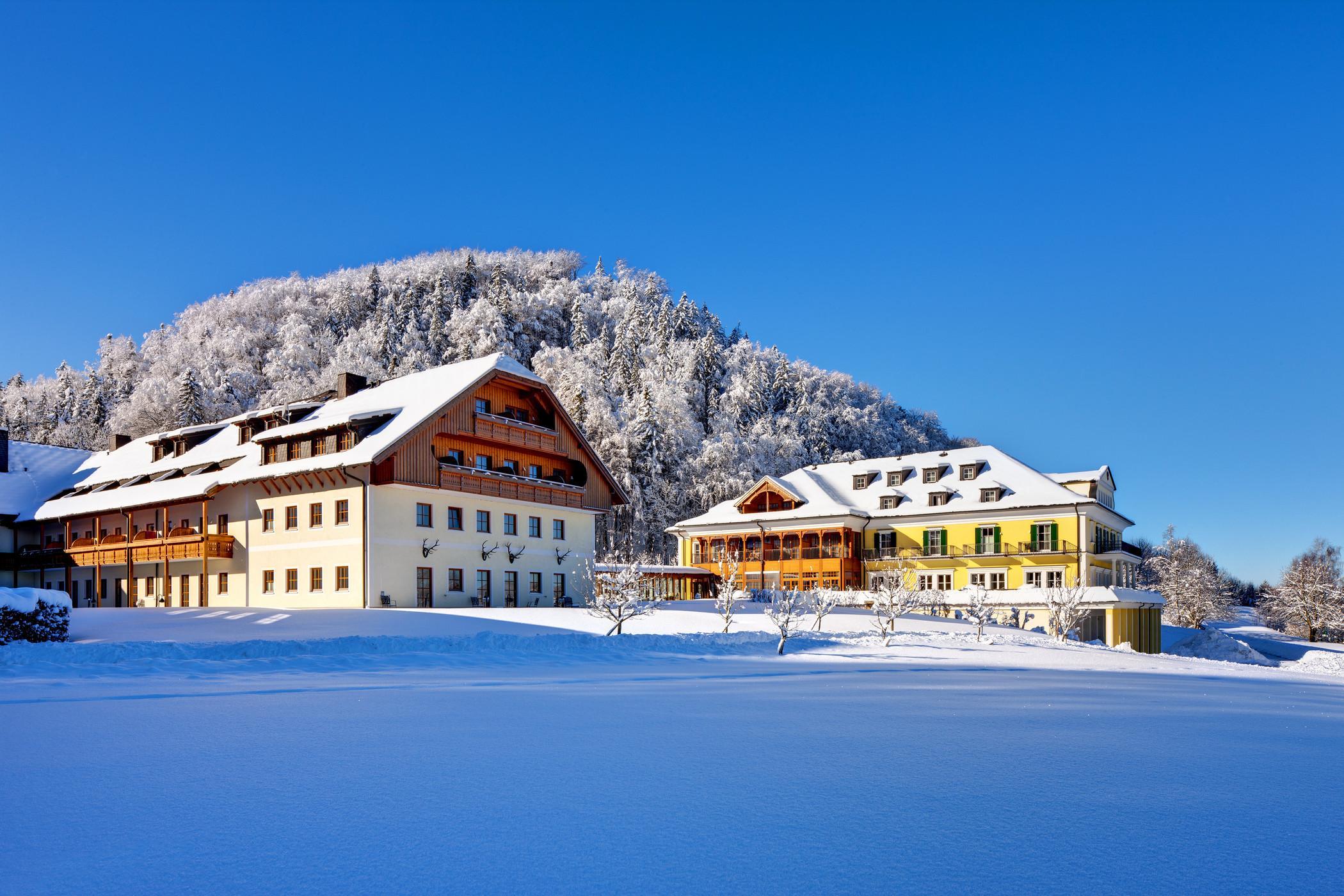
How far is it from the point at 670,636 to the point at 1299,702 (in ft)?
45.1

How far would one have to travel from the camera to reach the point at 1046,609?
4488cm


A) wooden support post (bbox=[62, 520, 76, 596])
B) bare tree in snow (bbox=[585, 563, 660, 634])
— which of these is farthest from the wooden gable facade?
wooden support post (bbox=[62, 520, 76, 596])

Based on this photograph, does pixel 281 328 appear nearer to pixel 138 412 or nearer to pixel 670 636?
pixel 138 412

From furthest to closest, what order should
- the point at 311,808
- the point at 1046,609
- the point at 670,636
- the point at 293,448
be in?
the point at 1046,609
the point at 293,448
the point at 670,636
the point at 311,808

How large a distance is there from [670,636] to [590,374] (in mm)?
54868

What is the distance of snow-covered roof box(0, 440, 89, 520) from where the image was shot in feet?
150

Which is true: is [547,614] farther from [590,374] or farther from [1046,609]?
[590,374]

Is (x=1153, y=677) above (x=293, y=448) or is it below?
below

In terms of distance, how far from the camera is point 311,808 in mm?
5129

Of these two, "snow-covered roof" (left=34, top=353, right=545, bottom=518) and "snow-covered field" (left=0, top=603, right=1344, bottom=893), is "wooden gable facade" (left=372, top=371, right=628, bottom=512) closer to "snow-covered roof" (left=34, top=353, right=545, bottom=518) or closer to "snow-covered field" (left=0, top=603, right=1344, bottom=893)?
"snow-covered roof" (left=34, top=353, right=545, bottom=518)

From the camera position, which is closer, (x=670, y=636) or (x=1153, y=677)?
(x=1153, y=677)

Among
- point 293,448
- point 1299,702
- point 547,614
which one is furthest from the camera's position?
point 293,448

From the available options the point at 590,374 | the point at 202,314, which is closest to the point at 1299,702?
the point at 590,374

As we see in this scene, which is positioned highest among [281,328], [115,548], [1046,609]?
[281,328]
